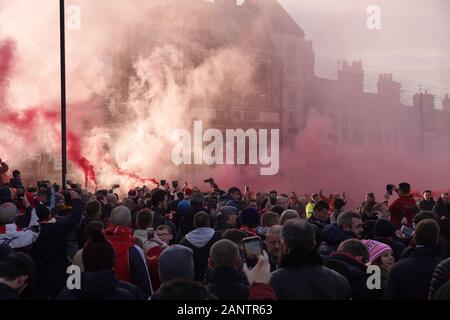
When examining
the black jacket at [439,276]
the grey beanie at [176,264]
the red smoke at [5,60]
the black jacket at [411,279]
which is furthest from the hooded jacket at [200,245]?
the red smoke at [5,60]

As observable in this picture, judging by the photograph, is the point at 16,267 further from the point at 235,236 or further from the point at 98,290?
the point at 235,236

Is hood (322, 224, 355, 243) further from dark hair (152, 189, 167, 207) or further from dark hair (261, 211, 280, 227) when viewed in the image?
dark hair (152, 189, 167, 207)

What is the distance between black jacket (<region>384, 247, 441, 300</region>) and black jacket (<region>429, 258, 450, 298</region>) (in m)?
0.36

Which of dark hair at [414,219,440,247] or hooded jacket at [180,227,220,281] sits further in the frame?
hooded jacket at [180,227,220,281]

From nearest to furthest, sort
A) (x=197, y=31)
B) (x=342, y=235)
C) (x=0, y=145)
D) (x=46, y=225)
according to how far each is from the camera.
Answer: (x=342, y=235) → (x=46, y=225) → (x=0, y=145) → (x=197, y=31)

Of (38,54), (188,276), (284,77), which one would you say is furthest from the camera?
(284,77)

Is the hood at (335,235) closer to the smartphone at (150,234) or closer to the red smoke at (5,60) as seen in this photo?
the smartphone at (150,234)

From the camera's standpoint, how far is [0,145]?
3070 centimetres

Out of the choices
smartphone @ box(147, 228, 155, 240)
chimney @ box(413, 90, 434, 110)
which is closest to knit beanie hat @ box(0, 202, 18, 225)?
smartphone @ box(147, 228, 155, 240)

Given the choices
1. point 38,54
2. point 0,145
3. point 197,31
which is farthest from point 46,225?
point 197,31

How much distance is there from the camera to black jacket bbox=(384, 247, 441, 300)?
16.3 feet

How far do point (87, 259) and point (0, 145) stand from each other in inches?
1078

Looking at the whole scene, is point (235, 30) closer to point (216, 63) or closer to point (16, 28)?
point (216, 63)

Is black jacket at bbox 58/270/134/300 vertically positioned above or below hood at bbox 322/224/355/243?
below
